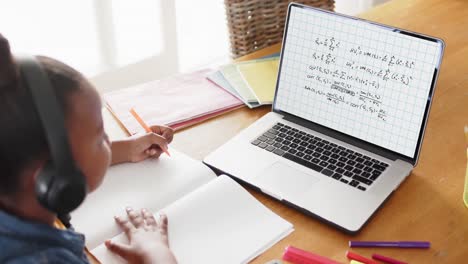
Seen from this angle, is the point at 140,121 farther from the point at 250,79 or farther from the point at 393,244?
the point at 393,244

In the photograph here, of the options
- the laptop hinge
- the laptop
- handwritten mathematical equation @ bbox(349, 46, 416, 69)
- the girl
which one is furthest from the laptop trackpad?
the girl

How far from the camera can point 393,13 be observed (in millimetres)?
1672

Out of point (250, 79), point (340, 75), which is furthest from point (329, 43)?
point (250, 79)

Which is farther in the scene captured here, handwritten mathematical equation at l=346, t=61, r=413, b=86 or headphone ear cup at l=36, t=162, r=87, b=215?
handwritten mathematical equation at l=346, t=61, r=413, b=86

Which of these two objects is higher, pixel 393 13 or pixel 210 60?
pixel 393 13

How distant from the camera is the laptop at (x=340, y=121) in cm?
96

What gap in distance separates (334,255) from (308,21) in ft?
1.50

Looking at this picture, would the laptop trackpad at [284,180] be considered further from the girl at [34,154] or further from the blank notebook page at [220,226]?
the girl at [34,154]

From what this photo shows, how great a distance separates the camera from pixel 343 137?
108cm

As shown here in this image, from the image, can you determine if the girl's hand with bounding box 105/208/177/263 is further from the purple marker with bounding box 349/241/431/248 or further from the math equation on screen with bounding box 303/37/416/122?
the math equation on screen with bounding box 303/37/416/122

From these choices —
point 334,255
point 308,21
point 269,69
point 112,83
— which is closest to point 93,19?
point 112,83

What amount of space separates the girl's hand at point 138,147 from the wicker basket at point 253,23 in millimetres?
500

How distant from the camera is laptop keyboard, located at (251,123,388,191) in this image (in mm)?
995

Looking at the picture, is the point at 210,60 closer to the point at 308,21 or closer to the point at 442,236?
the point at 308,21
